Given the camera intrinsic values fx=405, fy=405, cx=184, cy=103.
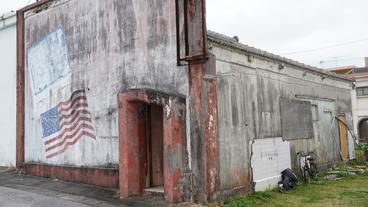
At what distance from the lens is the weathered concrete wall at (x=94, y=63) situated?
10188 millimetres

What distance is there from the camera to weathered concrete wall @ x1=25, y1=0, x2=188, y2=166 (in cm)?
1019

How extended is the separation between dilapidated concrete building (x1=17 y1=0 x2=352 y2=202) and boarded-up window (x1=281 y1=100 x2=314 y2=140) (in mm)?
A: 37

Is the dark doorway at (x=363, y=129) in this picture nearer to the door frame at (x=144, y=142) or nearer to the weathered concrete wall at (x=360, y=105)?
the weathered concrete wall at (x=360, y=105)

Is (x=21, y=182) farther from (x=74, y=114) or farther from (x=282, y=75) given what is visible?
(x=282, y=75)

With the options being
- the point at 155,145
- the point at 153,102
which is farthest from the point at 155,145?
the point at 153,102

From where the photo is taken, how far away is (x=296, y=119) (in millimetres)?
13625

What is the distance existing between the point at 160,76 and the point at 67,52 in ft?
13.8

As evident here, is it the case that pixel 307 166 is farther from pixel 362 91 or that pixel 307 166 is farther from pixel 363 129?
pixel 363 129

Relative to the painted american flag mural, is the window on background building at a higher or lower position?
higher

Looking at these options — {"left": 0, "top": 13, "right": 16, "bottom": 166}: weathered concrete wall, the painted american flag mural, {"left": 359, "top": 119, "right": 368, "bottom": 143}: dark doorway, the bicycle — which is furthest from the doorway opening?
{"left": 359, "top": 119, "right": 368, "bottom": 143}: dark doorway

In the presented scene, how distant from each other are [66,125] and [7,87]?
13.5ft

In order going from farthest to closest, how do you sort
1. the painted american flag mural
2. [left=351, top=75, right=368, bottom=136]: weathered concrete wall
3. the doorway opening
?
1. [left=351, top=75, right=368, bottom=136]: weathered concrete wall
2. the painted american flag mural
3. the doorway opening

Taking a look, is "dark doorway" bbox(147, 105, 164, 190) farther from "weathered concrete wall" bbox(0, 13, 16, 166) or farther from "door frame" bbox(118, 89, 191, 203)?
"weathered concrete wall" bbox(0, 13, 16, 166)

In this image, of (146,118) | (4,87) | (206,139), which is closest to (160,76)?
(146,118)
